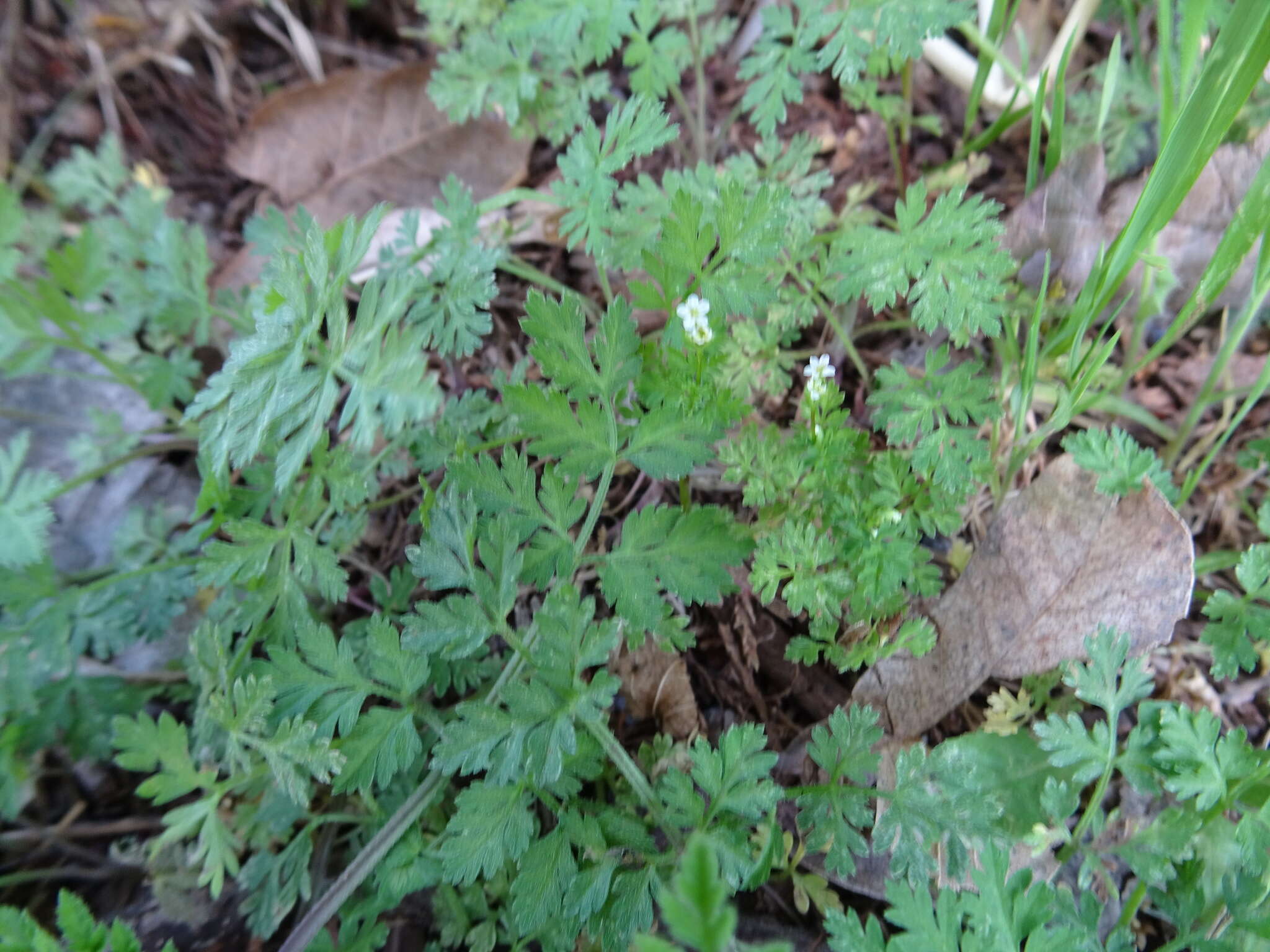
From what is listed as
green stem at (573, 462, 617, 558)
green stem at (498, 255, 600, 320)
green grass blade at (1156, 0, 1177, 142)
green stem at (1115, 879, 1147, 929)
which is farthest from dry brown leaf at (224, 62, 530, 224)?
green stem at (1115, 879, 1147, 929)

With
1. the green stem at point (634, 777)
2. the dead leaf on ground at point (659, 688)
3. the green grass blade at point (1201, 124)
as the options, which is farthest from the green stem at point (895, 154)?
the green stem at point (634, 777)

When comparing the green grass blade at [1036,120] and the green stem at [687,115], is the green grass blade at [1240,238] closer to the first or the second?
the green grass blade at [1036,120]

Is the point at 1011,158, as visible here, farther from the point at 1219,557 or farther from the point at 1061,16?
the point at 1219,557

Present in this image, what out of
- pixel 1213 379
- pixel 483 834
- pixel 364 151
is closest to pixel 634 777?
pixel 483 834

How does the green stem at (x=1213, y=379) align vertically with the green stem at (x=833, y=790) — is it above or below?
above

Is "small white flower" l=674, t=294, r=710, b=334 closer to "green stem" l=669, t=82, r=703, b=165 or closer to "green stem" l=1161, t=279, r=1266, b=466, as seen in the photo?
"green stem" l=669, t=82, r=703, b=165

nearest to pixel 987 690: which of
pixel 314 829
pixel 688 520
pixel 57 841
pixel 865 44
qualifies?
pixel 688 520

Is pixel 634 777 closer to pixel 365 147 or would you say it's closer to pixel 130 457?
pixel 130 457
